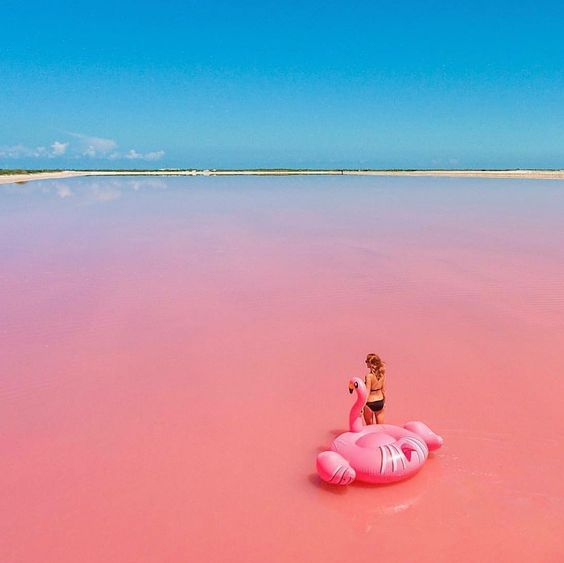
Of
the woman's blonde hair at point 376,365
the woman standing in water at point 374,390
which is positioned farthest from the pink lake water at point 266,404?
the woman's blonde hair at point 376,365

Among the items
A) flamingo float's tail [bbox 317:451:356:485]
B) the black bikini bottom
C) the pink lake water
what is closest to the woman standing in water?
the black bikini bottom

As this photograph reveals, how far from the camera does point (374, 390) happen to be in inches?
186

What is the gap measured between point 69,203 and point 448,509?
25.9 metres

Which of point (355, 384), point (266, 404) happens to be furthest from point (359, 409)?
point (266, 404)

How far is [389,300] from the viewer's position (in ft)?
28.8

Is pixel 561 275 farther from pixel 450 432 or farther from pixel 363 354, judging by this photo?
pixel 450 432

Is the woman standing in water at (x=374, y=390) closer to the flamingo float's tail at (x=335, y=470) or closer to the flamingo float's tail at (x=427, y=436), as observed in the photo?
the flamingo float's tail at (x=427, y=436)

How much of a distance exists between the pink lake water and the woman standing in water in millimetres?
368

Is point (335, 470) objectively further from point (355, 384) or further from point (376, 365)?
point (376, 365)

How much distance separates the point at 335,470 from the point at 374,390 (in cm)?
98

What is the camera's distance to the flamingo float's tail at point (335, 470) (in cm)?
397

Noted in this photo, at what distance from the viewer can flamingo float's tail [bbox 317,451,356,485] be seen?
3967 mm

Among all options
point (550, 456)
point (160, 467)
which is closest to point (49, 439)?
point (160, 467)

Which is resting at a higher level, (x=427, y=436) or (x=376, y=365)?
(x=376, y=365)
